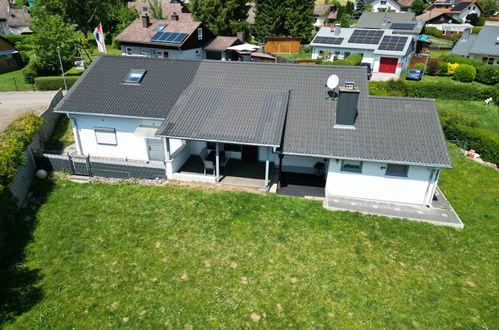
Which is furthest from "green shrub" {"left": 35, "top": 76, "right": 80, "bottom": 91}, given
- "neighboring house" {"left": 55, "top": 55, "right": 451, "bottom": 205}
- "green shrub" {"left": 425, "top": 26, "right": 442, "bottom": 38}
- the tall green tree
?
"green shrub" {"left": 425, "top": 26, "right": 442, "bottom": 38}

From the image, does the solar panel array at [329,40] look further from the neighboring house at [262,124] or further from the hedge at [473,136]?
the neighboring house at [262,124]

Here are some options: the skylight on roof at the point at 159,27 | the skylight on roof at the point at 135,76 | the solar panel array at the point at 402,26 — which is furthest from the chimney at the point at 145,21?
the solar panel array at the point at 402,26

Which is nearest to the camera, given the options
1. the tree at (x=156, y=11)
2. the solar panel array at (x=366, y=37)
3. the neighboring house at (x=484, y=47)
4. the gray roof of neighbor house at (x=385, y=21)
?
the solar panel array at (x=366, y=37)

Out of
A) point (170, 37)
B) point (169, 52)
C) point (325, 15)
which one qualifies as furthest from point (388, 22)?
point (169, 52)

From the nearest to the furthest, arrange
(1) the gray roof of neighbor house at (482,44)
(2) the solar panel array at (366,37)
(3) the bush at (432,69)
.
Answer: (3) the bush at (432,69), (2) the solar panel array at (366,37), (1) the gray roof of neighbor house at (482,44)

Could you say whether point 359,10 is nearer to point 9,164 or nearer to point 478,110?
point 478,110

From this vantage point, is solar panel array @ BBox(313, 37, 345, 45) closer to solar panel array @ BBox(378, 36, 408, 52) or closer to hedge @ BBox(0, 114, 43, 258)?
solar panel array @ BBox(378, 36, 408, 52)
